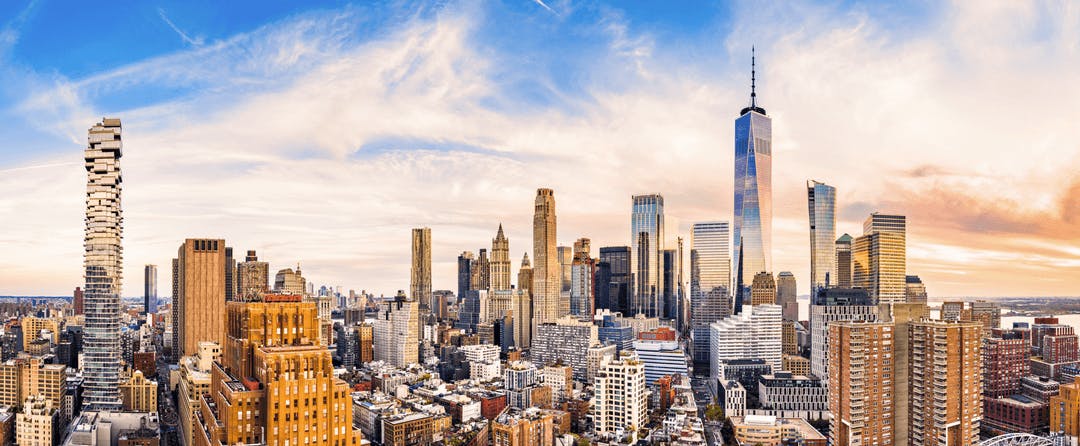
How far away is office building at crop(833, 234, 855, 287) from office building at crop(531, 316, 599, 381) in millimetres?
47183

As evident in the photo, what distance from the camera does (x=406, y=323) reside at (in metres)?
97.0

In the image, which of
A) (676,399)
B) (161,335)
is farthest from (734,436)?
(161,335)

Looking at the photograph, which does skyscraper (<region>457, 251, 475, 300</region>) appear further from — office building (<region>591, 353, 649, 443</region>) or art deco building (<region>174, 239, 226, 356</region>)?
office building (<region>591, 353, 649, 443</region>)

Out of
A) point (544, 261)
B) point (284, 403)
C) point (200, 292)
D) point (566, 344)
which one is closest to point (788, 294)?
point (544, 261)

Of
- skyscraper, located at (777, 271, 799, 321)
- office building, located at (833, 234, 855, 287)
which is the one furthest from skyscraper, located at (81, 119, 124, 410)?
skyscraper, located at (777, 271, 799, 321)

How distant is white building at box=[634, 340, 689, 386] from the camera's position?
77.1 meters

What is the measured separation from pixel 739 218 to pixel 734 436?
99.2m

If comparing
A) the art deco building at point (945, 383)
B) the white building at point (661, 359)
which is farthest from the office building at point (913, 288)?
the art deco building at point (945, 383)

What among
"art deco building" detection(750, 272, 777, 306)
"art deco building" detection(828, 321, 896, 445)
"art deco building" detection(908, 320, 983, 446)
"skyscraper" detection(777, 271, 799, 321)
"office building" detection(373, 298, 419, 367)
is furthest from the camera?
"skyscraper" detection(777, 271, 799, 321)

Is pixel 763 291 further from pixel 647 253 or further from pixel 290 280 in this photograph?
pixel 290 280

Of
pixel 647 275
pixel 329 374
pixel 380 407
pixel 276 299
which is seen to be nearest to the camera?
pixel 329 374

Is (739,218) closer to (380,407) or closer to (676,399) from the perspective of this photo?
(676,399)

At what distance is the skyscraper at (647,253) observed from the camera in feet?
534

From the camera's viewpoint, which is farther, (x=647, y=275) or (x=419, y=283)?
(x=647, y=275)
